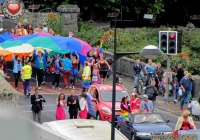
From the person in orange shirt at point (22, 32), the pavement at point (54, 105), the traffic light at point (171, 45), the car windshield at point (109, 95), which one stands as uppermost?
the traffic light at point (171, 45)

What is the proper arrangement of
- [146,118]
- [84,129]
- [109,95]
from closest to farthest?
[84,129], [146,118], [109,95]

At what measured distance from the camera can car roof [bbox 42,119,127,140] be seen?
52.9 ft

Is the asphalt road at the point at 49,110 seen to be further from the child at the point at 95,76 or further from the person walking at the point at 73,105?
the child at the point at 95,76

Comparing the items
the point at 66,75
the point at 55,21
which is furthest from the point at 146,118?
the point at 55,21

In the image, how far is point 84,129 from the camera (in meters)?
16.6

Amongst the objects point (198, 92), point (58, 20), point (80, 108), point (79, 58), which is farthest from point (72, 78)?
point (58, 20)

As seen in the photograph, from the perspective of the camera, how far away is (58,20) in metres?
44.1

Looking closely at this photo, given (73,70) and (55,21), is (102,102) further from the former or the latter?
(55,21)

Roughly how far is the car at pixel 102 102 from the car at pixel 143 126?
168 cm

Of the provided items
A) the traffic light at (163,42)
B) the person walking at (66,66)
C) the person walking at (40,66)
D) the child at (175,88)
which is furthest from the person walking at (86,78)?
the traffic light at (163,42)

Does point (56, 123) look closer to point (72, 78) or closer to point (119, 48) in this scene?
point (72, 78)

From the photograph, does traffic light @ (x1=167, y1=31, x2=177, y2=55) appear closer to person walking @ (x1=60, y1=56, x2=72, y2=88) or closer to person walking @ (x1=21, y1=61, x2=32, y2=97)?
person walking @ (x1=21, y1=61, x2=32, y2=97)

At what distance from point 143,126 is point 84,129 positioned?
16.4ft

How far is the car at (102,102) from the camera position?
24.1 meters
